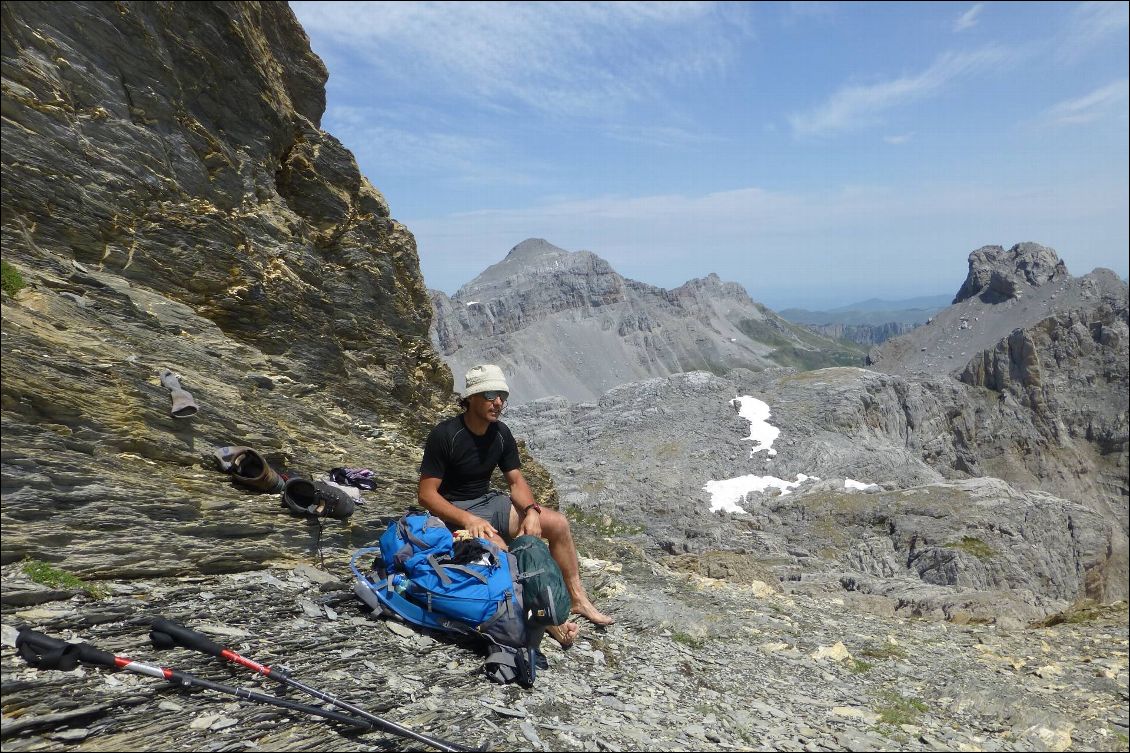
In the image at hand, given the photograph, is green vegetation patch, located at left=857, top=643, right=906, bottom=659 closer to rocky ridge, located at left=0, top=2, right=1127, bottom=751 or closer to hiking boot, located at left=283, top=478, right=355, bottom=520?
rocky ridge, located at left=0, top=2, right=1127, bottom=751

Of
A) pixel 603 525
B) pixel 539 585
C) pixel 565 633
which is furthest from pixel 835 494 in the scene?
pixel 539 585

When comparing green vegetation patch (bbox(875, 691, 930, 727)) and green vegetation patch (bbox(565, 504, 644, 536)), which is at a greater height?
green vegetation patch (bbox(875, 691, 930, 727))

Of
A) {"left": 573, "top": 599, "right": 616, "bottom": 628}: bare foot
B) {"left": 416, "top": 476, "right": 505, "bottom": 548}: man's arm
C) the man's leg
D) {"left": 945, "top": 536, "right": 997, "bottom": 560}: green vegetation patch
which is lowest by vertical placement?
{"left": 945, "top": 536, "right": 997, "bottom": 560}: green vegetation patch

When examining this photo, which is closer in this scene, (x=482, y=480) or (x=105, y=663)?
(x=105, y=663)

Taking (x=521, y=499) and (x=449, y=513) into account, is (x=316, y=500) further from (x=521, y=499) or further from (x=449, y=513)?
(x=521, y=499)

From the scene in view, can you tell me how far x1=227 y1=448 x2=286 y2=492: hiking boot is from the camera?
30.6 feet

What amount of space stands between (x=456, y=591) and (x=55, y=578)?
4303mm

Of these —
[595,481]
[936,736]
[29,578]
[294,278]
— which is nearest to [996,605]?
[936,736]

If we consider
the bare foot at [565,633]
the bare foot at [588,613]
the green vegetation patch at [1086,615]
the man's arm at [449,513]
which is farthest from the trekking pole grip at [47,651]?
the green vegetation patch at [1086,615]

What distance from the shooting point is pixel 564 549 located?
10492 mm

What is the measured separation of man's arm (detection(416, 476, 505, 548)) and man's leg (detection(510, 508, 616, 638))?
890mm

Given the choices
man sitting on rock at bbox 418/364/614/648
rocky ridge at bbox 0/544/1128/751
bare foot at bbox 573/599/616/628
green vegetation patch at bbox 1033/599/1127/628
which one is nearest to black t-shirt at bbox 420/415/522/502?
man sitting on rock at bbox 418/364/614/648

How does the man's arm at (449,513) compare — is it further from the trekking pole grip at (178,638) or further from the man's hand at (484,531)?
the trekking pole grip at (178,638)

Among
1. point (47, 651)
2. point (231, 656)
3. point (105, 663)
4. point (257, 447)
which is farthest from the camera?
point (257, 447)
